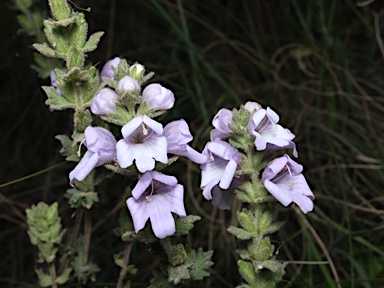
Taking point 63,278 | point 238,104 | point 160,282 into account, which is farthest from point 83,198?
point 238,104

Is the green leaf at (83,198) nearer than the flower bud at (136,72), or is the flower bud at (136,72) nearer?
the flower bud at (136,72)

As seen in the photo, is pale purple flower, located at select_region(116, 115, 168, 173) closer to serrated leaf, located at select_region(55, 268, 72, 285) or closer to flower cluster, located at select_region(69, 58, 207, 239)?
flower cluster, located at select_region(69, 58, 207, 239)

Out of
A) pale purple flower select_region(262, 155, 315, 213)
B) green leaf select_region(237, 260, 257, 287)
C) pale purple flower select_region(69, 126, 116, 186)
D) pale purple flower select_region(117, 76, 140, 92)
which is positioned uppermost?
pale purple flower select_region(117, 76, 140, 92)

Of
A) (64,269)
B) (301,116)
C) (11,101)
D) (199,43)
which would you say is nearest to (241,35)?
(199,43)

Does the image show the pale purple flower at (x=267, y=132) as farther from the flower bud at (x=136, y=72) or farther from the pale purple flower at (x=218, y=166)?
the flower bud at (x=136, y=72)

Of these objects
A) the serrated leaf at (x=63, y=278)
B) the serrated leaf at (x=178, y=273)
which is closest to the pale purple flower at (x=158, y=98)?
the serrated leaf at (x=178, y=273)

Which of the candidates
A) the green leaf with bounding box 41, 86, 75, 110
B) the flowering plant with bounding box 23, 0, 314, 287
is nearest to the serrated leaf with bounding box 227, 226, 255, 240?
the flowering plant with bounding box 23, 0, 314, 287
